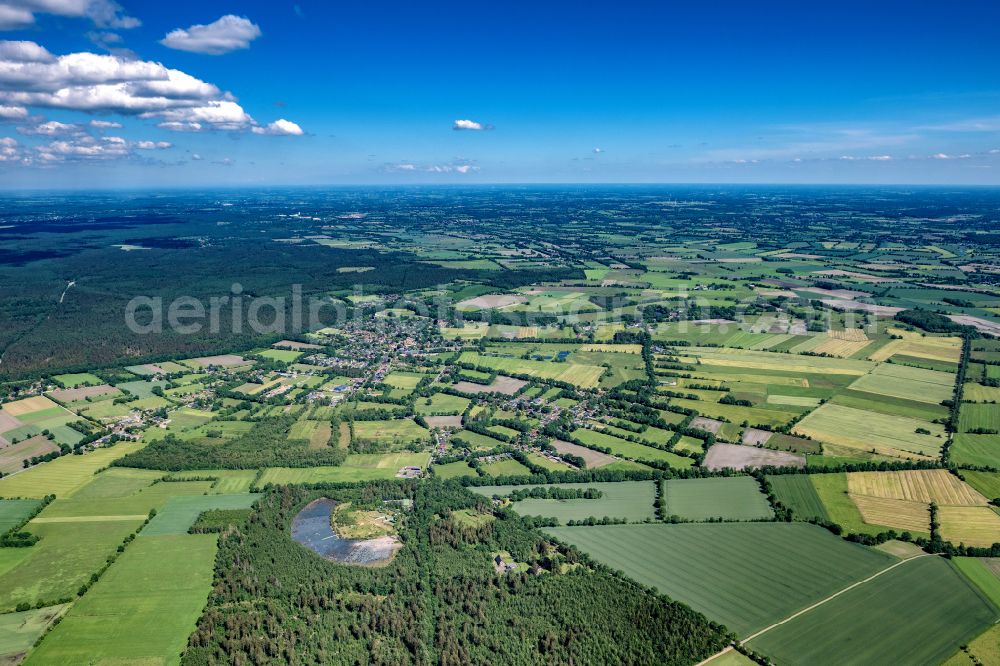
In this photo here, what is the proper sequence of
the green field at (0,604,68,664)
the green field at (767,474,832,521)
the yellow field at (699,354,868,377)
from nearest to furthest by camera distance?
the green field at (0,604,68,664), the green field at (767,474,832,521), the yellow field at (699,354,868,377)

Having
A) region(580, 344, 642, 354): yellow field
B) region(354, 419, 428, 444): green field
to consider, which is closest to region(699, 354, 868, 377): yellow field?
region(580, 344, 642, 354): yellow field

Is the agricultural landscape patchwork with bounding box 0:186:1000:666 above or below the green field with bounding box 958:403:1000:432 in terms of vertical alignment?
below

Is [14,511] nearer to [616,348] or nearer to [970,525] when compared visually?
[616,348]

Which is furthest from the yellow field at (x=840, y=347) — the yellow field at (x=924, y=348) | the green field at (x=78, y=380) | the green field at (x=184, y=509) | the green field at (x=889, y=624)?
the green field at (x=78, y=380)

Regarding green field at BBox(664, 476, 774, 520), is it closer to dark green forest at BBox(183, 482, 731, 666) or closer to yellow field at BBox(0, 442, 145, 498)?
dark green forest at BBox(183, 482, 731, 666)

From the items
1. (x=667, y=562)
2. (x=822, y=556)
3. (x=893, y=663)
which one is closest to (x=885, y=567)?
(x=822, y=556)

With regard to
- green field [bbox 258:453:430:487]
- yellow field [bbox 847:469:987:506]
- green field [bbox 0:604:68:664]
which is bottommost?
green field [bbox 0:604:68:664]

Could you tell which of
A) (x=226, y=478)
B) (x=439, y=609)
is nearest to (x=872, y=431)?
(x=439, y=609)
